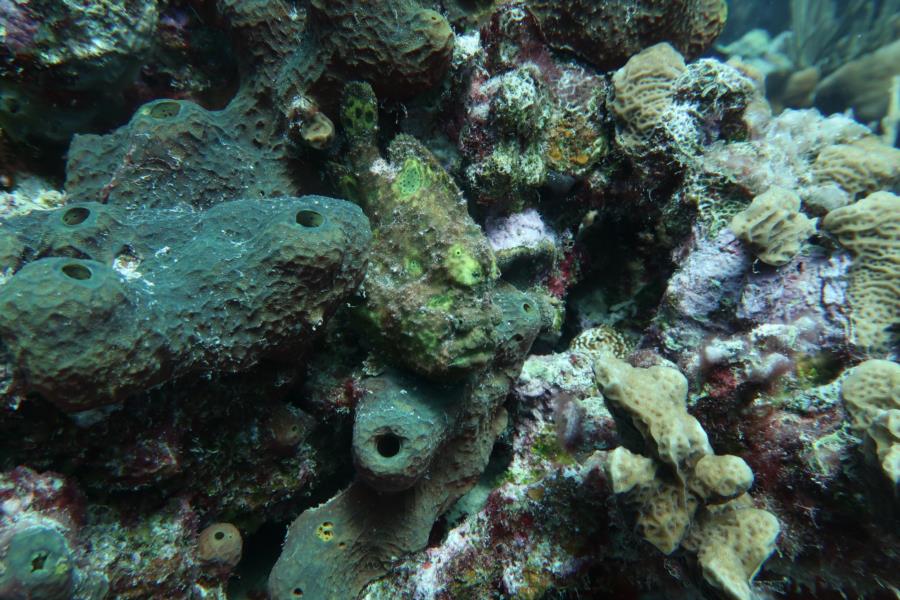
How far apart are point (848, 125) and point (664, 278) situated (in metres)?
1.90

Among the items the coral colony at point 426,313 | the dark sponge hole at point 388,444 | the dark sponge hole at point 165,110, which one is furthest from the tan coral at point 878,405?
the dark sponge hole at point 165,110

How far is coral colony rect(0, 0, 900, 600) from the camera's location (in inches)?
74.5

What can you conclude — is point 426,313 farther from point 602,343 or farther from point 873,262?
point 873,262

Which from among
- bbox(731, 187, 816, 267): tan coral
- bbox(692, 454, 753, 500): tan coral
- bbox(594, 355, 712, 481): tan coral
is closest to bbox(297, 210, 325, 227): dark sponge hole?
bbox(594, 355, 712, 481): tan coral

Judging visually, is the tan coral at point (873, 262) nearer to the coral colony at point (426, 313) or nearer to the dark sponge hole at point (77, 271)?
the coral colony at point (426, 313)

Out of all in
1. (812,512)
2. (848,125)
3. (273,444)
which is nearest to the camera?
Answer: (812,512)

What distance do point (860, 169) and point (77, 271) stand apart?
15.1 feet

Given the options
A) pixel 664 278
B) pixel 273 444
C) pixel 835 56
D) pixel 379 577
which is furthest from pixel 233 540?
pixel 835 56

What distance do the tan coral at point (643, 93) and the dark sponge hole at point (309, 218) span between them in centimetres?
238

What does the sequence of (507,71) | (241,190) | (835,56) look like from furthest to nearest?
(835,56) < (507,71) < (241,190)

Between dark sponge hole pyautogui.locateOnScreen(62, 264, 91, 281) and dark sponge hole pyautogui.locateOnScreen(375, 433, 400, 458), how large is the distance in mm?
1444

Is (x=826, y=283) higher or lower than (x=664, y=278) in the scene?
higher

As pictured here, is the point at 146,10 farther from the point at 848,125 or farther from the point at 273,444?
the point at 848,125

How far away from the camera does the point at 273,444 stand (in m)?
2.52
